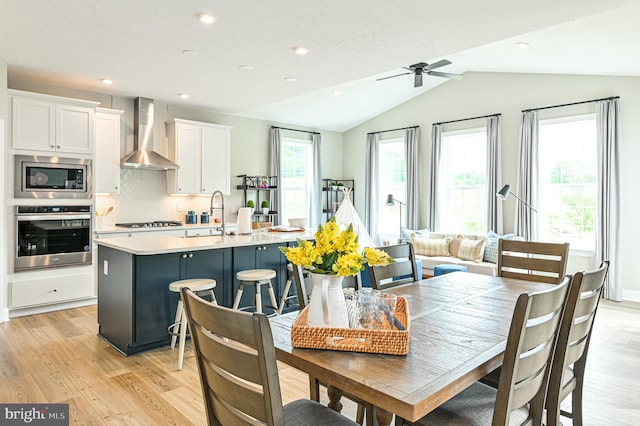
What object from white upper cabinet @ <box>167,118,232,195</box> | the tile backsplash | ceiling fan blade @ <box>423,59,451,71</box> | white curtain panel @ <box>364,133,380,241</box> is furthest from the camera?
white curtain panel @ <box>364,133,380,241</box>

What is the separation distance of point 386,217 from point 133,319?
5924 mm

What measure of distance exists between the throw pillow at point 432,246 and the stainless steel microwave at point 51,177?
4.72m

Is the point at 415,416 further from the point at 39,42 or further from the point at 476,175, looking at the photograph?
the point at 476,175

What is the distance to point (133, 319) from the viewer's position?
11.0 feet

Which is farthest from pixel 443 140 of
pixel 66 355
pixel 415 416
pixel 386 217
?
pixel 415 416

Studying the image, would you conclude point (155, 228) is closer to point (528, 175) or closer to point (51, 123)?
point (51, 123)

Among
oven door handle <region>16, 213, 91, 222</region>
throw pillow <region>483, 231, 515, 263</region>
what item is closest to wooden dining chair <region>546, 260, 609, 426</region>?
throw pillow <region>483, 231, 515, 263</region>

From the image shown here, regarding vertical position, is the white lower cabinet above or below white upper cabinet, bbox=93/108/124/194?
below

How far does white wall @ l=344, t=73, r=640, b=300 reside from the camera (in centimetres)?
534

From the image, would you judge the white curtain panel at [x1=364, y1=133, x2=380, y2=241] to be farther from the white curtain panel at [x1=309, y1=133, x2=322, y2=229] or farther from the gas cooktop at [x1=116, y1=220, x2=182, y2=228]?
the gas cooktop at [x1=116, y1=220, x2=182, y2=228]

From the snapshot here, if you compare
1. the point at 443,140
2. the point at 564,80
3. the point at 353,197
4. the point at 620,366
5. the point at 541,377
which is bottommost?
the point at 620,366

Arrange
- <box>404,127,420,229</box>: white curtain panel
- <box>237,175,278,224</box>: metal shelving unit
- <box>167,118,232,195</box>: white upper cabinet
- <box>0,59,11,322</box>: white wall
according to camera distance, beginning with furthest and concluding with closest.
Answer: <box>404,127,420,229</box>: white curtain panel → <box>237,175,278,224</box>: metal shelving unit → <box>167,118,232,195</box>: white upper cabinet → <box>0,59,11,322</box>: white wall

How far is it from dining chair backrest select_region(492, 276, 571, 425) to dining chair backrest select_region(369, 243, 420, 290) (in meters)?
1.04

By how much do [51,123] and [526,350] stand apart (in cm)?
529
